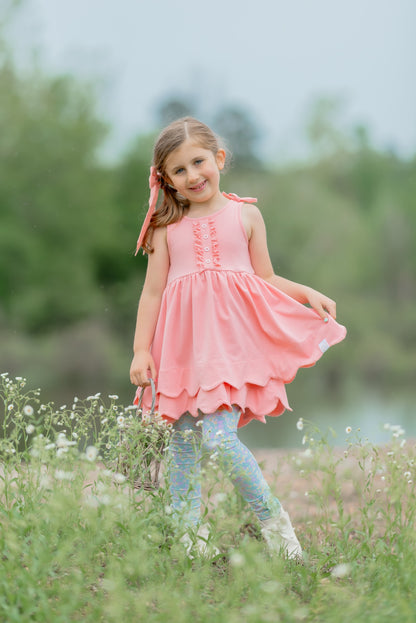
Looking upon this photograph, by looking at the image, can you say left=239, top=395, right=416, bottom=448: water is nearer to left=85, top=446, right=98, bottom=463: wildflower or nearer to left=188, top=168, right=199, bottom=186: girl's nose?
left=188, top=168, right=199, bottom=186: girl's nose

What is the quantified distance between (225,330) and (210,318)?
76mm

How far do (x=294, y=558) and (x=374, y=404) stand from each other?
38.7ft

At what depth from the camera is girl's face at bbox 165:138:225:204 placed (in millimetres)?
2930

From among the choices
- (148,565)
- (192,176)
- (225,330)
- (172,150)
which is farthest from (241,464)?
(172,150)

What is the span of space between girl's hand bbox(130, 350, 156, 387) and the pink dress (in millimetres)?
60

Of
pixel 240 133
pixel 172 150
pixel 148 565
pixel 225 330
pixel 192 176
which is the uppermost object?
pixel 240 133

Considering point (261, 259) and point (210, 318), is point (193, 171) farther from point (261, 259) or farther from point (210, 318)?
point (210, 318)

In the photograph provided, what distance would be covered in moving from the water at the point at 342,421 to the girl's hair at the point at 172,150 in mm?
6393

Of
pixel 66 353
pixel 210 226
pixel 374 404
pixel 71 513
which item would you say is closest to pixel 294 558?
pixel 71 513

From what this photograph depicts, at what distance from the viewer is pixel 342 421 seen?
11539 millimetres

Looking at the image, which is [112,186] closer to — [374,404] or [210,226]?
[374,404]

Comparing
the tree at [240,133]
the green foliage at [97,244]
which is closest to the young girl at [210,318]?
the green foliage at [97,244]

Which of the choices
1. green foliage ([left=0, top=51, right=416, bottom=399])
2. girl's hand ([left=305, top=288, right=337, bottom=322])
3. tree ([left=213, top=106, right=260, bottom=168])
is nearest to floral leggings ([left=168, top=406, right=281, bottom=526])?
girl's hand ([left=305, top=288, right=337, bottom=322])

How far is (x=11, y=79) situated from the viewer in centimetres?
1855
